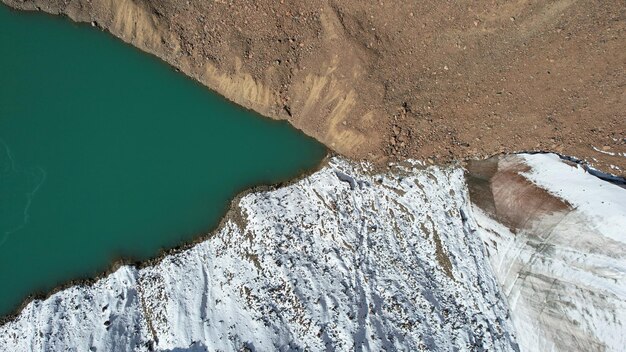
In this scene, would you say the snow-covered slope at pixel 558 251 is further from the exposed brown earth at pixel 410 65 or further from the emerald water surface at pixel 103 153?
the emerald water surface at pixel 103 153

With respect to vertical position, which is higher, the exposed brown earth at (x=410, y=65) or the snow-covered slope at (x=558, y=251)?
the exposed brown earth at (x=410, y=65)

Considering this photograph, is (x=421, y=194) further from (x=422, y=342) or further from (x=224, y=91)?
(x=224, y=91)

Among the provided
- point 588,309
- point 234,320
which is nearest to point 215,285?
point 234,320

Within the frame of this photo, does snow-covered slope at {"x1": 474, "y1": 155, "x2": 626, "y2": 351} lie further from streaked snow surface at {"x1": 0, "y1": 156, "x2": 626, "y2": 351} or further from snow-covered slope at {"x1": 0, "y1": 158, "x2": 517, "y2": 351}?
snow-covered slope at {"x1": 0, "y1": 158, "x2": 517, "y2": 351}

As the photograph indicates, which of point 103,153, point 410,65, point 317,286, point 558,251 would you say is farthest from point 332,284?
point 103,153

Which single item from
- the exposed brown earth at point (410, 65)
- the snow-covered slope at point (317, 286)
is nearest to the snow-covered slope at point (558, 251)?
the snow-covered slope at point (317, 286)

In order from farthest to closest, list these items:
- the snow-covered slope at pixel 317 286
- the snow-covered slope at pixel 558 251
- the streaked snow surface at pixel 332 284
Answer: the snow-covered slope at pixel 317 286 < the streaked snow surface at pixel 332 284 < the snow-covered slope at pixel 558 251

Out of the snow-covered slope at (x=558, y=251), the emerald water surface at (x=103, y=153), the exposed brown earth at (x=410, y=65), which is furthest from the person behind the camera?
→ the emerald water surface at (x=103, y=153)

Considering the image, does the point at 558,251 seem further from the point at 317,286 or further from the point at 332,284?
the point at 317,286
